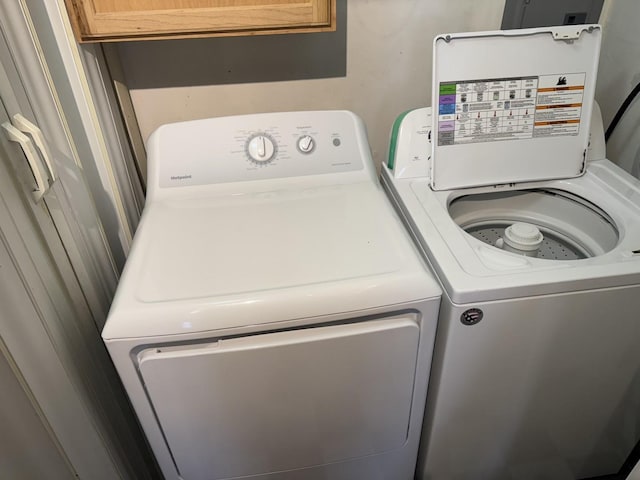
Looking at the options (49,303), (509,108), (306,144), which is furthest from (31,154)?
(509,108)

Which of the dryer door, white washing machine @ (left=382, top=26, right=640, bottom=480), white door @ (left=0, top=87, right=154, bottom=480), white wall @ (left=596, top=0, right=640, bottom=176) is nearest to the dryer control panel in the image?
white washing machine @ (left=382, top=26, right=640, bottom=480)

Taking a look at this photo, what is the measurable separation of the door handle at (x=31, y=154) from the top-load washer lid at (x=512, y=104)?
89 centimetres

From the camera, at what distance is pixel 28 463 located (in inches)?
32.7

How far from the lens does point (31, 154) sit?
820 millimetres

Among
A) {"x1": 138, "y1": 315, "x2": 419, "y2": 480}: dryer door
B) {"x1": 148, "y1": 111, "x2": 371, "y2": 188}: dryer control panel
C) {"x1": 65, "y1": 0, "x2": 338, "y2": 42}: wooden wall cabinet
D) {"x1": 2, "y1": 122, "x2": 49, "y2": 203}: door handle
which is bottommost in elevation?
{"x1": 138, "y1": 315, "x2": 419, "y2": 480}: dryer door

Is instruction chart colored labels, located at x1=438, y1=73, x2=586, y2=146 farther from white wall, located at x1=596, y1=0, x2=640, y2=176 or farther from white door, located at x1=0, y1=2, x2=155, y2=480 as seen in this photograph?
white door, located at x1=0, y1=2, x2=155, y2=480

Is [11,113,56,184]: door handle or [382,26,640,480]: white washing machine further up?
[11,113,56,184]: door handle

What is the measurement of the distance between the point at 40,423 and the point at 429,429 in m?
0.88

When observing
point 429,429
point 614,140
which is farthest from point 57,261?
point 614,140

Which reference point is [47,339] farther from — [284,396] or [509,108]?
[509,108]

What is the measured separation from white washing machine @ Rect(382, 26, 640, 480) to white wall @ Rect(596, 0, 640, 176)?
7.8 inches

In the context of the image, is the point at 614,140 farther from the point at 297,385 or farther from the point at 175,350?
the point at 175,350

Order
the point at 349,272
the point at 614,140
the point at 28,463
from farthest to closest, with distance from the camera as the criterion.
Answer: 1. the point at 614,140
2. the point at 349,272
3. the point at 28,463

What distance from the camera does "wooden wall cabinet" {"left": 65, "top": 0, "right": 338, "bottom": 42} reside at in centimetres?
105
